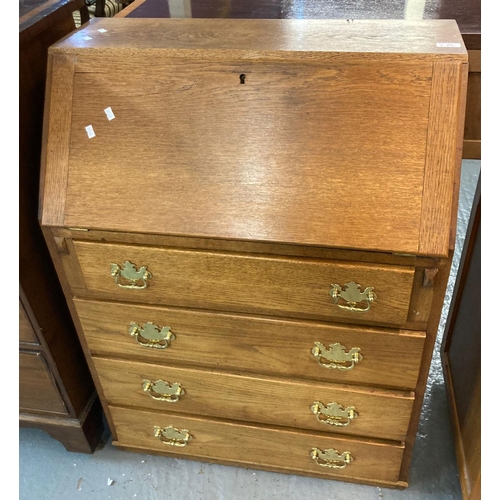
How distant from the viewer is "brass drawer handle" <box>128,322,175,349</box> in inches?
45.0

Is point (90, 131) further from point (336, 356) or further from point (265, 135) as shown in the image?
point (336, 356)

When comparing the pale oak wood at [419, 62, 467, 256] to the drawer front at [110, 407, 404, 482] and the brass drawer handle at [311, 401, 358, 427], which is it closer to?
the brass drawer handle at [311, 401, 358, 427]

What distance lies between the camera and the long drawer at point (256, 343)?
1047 millimetres

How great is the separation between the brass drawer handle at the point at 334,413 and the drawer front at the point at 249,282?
26 cm

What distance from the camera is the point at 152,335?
3.80 feet

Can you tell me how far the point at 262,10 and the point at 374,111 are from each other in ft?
3.39

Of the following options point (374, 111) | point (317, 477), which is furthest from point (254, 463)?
point (374, 111)

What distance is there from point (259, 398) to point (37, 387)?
597mm

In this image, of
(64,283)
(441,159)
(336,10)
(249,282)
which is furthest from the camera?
(336,10)

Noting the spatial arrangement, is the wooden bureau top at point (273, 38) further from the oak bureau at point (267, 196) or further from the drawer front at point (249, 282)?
the drawer front at point (249, 282)

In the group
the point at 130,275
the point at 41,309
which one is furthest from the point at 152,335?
the point at 41,309

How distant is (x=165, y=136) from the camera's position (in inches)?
39.4

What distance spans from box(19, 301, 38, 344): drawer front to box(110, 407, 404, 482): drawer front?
28 centimetres

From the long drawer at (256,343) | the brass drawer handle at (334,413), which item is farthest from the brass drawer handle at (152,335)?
the brass drawer handle at (334,413)
